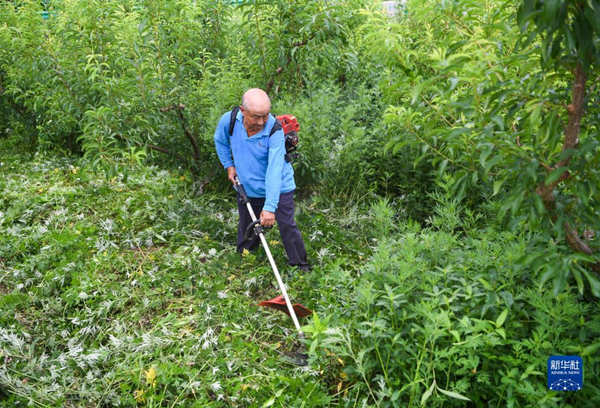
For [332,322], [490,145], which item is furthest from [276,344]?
[490,145]

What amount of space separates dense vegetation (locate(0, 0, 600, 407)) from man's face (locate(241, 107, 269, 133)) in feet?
2.95

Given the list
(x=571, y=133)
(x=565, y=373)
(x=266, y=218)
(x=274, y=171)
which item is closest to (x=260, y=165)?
(x=274, y=171)

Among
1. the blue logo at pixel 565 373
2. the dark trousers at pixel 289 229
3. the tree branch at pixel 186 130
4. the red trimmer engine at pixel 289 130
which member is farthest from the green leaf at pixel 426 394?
the tree branch at pixel 186 130

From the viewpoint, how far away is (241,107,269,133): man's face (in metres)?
3.83

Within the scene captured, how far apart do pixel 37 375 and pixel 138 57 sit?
103 inches

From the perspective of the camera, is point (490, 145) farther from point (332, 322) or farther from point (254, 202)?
point (254, 202)

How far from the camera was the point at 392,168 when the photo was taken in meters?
5.06

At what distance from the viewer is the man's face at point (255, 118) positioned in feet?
12.6

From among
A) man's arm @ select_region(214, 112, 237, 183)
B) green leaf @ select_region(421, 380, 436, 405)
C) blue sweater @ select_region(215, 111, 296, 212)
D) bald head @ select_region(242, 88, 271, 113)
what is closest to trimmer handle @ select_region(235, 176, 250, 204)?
blue sweater @ select_region(215, 111, 296, 212)

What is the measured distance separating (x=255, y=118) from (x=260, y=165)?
41 centimetres

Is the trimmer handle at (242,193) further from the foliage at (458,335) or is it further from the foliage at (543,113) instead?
the foliage at (543,113)

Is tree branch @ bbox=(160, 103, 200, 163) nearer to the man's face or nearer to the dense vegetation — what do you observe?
the dense vegetation

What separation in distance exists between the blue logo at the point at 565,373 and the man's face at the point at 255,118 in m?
2.38

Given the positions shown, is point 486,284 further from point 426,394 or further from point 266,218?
point 266,218
